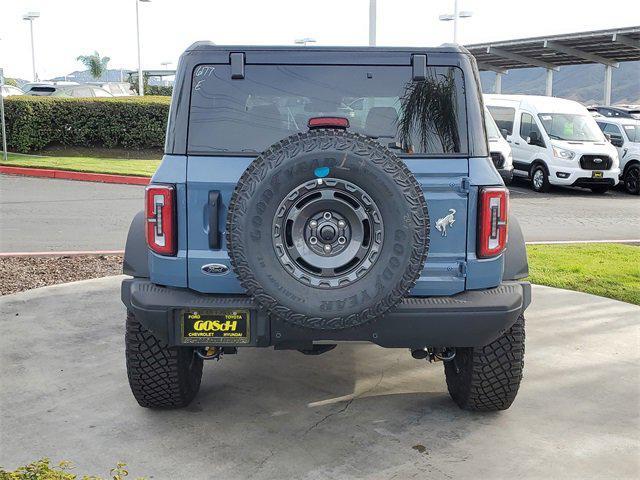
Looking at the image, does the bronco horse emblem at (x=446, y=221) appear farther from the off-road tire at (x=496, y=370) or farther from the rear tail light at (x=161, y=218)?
the rear tail light at (x=161, y=218)

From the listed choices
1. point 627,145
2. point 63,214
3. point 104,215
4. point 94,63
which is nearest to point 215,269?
point 104,215

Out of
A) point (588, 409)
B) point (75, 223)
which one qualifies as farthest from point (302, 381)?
point (75, 223)

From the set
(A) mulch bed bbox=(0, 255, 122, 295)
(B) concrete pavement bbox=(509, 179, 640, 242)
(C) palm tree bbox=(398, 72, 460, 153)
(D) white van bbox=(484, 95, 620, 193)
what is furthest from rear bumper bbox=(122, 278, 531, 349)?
(D) white van bbox=(484, 95, 620, 193)

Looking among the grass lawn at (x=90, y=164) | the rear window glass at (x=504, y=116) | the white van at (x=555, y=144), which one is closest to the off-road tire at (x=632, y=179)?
the white van at (x=555, y=144)

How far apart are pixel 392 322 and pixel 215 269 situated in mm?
928

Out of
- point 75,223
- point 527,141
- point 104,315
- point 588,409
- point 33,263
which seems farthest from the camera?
point 527,141

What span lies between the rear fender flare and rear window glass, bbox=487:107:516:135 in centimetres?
1530

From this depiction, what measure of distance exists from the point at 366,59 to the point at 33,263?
5439mm

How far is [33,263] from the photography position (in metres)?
8.01

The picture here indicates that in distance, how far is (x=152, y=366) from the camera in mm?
4121

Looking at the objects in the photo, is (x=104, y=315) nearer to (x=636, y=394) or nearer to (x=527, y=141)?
(x=636, y=394)

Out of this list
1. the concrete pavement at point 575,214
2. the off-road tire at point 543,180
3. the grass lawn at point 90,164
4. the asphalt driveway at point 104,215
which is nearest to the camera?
the asphalt driveway at point 104,215

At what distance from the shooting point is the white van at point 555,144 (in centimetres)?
1642

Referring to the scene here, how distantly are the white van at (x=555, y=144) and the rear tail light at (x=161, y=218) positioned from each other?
14197mm
